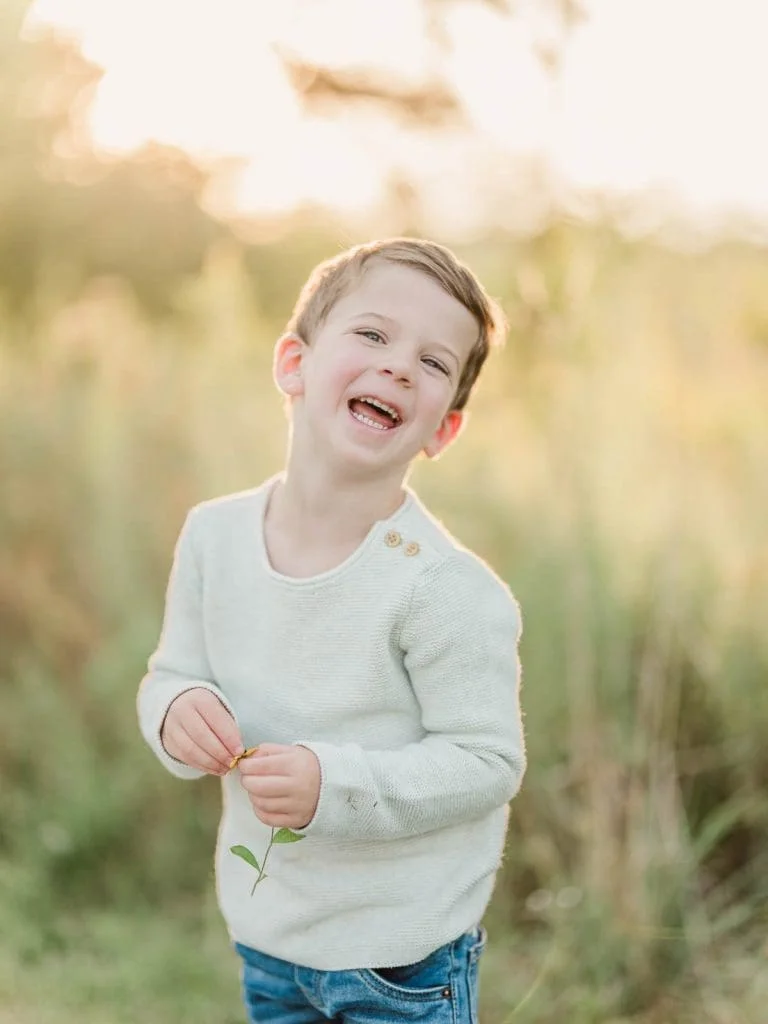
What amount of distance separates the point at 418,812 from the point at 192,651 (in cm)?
41

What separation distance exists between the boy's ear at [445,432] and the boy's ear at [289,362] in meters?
0.19

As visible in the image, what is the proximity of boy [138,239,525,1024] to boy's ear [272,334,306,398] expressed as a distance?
2 centimetres

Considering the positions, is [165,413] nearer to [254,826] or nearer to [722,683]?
[722,683]

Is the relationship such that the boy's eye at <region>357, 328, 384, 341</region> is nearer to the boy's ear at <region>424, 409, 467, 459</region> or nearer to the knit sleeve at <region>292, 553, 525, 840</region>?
the boy's ear at <region>424, 409, 467, 459</region>

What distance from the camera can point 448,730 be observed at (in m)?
1.53

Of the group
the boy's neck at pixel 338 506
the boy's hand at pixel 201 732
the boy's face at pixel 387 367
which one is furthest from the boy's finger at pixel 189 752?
the boy's face at pixel 387 367

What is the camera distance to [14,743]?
3.22 meters

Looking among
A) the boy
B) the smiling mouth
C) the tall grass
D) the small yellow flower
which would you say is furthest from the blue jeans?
the tall grass

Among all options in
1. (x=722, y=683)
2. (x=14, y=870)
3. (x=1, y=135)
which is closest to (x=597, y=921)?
(x=722, y=683)

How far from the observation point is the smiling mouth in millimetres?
1575

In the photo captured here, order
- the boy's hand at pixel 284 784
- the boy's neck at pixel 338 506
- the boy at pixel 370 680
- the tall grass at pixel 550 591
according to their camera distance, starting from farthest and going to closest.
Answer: the tall grass at pixel 550 591 → the boy's neck at pixel 338 506 → the boy at pixel 370 680 → the boy's hand at pixel 284 784

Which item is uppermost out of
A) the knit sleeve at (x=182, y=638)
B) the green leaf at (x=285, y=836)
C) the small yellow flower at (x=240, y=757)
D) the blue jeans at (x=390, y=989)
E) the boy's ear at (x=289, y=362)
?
the boy's ear at (x=289, y=362)

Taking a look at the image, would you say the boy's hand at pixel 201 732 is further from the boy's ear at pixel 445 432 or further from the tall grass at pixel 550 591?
the tall grass at pixel 550 591

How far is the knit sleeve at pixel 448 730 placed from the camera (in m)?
1.46
